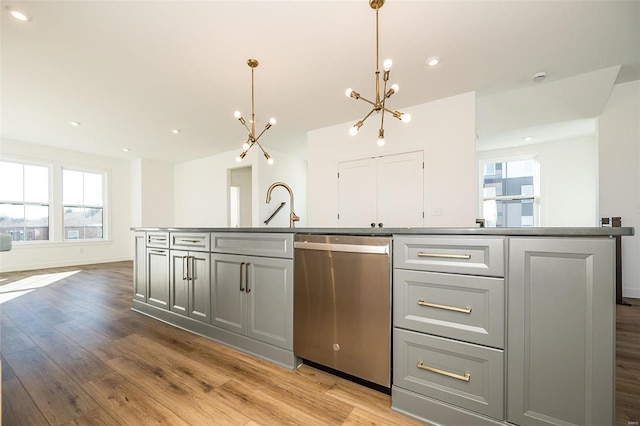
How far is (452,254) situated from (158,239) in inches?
108

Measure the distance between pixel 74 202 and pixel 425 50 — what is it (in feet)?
26.4

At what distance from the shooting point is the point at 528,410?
1.14 metres

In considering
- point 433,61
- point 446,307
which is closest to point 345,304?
point 446,307

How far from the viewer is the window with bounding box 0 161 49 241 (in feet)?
17.7

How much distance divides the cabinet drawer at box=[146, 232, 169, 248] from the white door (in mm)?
2661

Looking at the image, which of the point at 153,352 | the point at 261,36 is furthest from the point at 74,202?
the point at 261,36

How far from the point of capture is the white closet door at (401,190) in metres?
3.77

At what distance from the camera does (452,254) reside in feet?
4.22

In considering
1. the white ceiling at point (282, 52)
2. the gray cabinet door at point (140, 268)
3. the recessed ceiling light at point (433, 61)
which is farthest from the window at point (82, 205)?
the recessed ceiling light at point (433, 61)

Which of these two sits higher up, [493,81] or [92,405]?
[493,81]

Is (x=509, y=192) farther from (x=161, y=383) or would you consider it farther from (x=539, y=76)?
(x=161, y=383)

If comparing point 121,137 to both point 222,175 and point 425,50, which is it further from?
point 425,50

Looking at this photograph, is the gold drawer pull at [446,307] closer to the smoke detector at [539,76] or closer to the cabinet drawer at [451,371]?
the cabinet drawer at [451,371]

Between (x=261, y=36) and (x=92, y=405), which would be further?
(x=261, y=36)
